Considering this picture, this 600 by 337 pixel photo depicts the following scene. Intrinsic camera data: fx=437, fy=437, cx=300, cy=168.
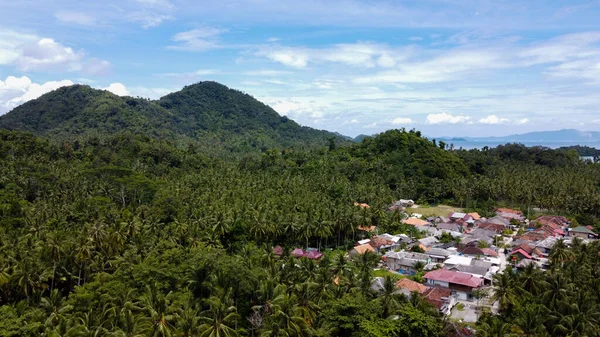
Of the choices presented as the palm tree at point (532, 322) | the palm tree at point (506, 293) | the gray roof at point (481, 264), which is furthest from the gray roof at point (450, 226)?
the palm tree at point (532, 322)

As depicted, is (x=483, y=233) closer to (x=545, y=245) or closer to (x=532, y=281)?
(x=545, y=245)

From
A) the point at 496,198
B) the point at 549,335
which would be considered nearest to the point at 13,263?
the point at 549,335

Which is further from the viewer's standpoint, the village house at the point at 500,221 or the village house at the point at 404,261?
the village house at the point at 500,221

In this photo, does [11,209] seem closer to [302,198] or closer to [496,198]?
[302,198]

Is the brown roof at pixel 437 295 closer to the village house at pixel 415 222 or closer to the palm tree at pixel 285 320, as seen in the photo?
the palm tree at pixel 285 320

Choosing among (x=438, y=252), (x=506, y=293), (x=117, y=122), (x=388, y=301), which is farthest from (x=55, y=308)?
(x=117, y=122)
